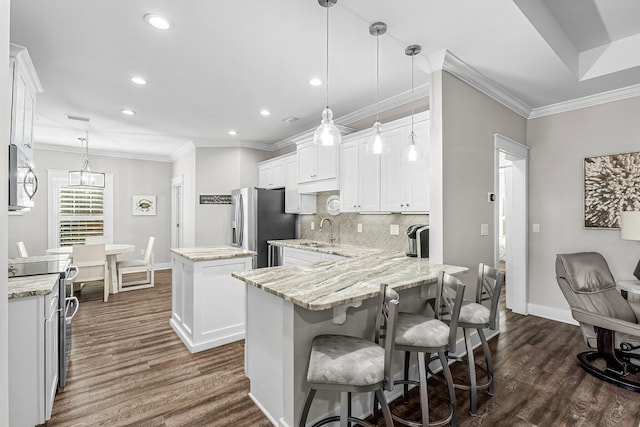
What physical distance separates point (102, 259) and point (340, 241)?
11.7 ft

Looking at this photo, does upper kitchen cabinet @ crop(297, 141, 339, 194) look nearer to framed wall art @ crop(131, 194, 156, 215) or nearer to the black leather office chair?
the black leather office chair

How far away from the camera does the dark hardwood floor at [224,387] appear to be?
1969mm

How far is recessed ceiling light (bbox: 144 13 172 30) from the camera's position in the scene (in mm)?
2154

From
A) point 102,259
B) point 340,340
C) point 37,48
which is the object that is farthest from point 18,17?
point 102,259

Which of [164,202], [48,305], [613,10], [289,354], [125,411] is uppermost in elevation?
[613,10]

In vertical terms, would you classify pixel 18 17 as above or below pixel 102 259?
above

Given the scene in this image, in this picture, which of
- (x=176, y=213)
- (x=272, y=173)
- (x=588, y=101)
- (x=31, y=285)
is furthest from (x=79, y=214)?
(x=588, y=101)

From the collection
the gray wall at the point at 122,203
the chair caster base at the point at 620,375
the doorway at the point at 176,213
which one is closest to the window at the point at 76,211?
the gray wall at the point at 122,203

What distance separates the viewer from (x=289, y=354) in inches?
66.0

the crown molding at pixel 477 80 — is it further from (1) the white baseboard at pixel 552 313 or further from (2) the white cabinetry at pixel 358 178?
(1) the white baseboard at pixel 552 313

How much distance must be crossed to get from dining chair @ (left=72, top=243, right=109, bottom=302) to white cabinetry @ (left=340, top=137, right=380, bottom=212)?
3665mm

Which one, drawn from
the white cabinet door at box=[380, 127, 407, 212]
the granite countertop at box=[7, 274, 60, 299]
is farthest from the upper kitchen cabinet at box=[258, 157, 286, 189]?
the granite countertop at box=[7, 274, 60, 299]

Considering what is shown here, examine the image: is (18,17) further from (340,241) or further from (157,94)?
(340,241)

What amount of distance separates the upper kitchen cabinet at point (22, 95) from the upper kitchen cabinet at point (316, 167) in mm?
2877
